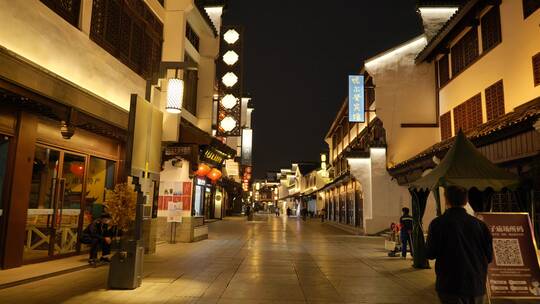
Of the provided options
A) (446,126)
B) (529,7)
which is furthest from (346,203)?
(529,7)

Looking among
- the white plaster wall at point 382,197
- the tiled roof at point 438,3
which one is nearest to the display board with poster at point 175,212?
the white plaster wall at point 382,197

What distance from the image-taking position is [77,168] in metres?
12.1

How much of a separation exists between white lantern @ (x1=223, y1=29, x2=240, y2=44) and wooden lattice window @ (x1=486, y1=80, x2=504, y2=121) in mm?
11365

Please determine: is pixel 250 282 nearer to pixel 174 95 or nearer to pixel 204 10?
pixel 174 95

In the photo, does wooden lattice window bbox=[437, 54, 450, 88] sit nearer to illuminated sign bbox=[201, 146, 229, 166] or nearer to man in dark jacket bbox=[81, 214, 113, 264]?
illuminated sign bbox=[201, 146, 229, 166]

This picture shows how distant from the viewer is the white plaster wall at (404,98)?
2239 cm

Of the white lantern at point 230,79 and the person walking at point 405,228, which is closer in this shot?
the person walking at point 405,228

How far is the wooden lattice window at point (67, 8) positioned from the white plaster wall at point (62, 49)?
0.16 meters

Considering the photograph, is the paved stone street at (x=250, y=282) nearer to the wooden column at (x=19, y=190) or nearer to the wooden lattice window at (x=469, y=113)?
the wooden column at (x=19, y=190)

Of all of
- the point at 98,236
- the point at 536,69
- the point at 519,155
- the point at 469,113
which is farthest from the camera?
the point at 469,113

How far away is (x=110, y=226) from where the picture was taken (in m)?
11.2

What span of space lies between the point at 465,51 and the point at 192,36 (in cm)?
1250

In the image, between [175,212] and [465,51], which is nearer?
[175,212]

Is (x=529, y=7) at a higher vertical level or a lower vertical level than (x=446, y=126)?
higher
